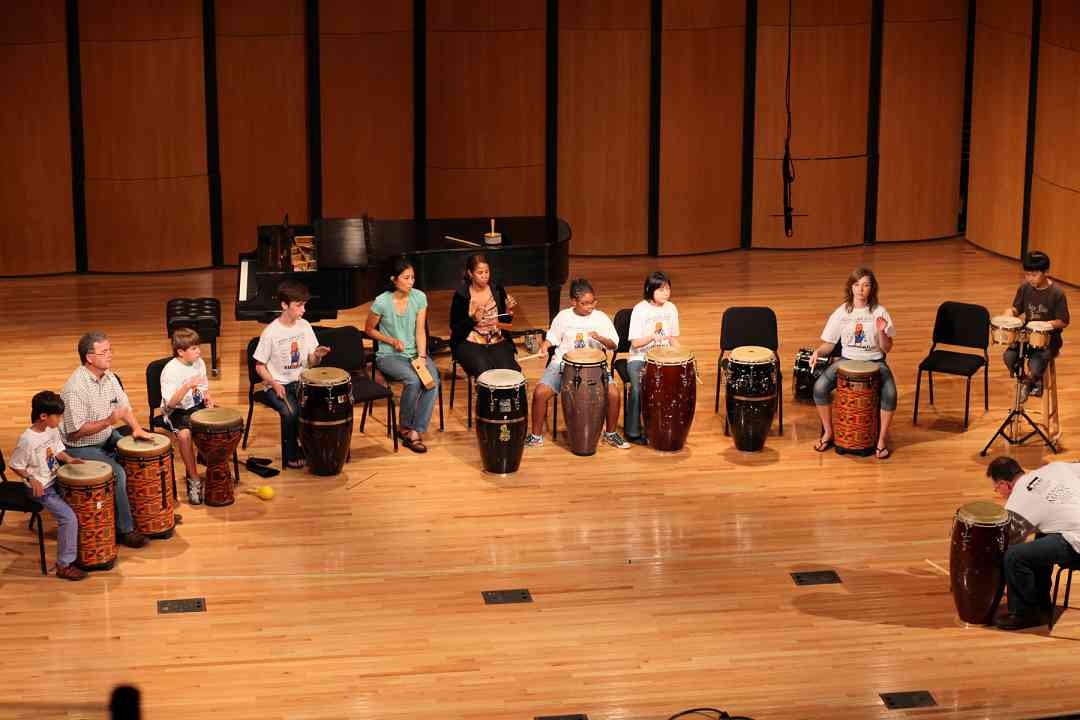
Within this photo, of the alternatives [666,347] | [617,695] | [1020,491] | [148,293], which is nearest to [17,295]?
[148,293]

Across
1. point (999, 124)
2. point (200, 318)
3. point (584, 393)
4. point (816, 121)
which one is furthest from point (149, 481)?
point (999, 124)

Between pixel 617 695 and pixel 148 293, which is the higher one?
pixel 148 293

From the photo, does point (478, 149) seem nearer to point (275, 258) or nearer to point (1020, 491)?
point (275, 258)

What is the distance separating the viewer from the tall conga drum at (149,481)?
25.8ft

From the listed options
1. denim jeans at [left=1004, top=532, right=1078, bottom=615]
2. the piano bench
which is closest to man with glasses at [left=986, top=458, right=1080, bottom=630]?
denim jeans at [left=1004, top=532, right=1078, bottom=615]

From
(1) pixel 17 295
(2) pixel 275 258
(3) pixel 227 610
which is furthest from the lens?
(1) pixel 17 295

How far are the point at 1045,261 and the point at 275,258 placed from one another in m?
4.82

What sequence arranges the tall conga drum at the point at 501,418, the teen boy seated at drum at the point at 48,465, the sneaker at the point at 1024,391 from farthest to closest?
1. the sneaker at the point at 1024,391
2. the tall conga drum at the point at 501,418
3. the teen boy seated at drum at the point at 48,465

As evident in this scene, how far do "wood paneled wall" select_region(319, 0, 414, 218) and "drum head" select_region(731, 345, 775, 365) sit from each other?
5.43 meters

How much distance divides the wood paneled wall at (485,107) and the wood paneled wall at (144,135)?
6.73ft

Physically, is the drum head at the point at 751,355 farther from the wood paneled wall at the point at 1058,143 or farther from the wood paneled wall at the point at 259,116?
the wood paneled wall at the point at 259,116

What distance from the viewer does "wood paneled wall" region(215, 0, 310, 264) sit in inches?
529

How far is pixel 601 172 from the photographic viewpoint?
14133mm

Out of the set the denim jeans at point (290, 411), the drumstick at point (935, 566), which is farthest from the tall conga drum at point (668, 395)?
the denim jeans at point (290, 411)
